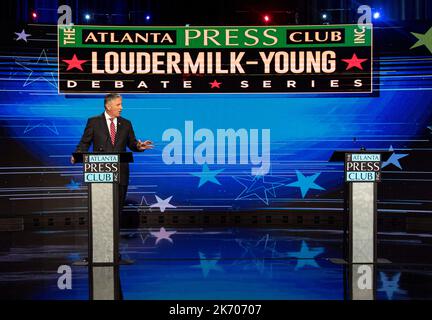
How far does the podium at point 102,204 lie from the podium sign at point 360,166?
1.91m

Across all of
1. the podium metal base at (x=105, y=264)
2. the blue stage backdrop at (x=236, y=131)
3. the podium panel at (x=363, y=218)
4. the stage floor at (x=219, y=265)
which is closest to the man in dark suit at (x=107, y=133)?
the podium metal base at (x=105, y=264)

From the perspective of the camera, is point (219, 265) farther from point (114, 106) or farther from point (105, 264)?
point (114, 106)

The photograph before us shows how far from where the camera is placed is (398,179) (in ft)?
Answer: 31.1

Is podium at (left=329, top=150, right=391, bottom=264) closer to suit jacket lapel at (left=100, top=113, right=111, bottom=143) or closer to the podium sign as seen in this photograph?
the podium sign

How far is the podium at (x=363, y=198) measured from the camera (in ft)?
20.8

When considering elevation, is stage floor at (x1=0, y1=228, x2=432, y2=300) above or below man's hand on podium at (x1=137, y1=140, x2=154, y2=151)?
below

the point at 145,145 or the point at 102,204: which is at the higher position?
the point at 145,145

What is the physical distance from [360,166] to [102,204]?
2269 mm

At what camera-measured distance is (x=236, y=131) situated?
9672 millimetres

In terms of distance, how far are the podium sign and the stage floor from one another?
0.79 meters

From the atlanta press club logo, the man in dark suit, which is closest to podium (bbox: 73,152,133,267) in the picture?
the man in dark suit

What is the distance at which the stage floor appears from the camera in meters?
5.32

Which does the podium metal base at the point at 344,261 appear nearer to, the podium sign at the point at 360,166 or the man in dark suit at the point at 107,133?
the podium sign at the point at 360,166

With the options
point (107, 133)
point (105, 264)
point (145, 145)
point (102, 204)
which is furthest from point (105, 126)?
point (105, 264)
